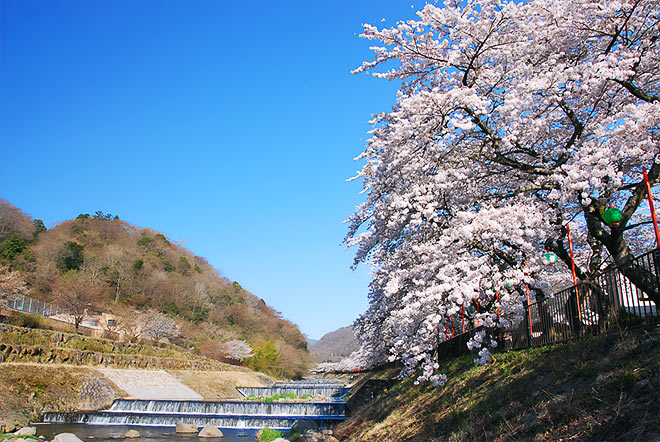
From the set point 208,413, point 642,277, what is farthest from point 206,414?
point 642,277

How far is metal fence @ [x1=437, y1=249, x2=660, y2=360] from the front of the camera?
7.05 m

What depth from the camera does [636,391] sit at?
546cm

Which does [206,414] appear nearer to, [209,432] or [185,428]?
[185,428]

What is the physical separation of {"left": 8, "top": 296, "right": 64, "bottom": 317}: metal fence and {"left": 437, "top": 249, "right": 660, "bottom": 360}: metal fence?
28.3m

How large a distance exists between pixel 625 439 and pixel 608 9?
24.5ft

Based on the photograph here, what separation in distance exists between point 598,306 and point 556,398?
2.14 metres

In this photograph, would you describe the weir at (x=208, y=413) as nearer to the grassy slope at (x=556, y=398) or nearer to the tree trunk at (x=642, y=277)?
the grassy slope at (x=556, y=398)

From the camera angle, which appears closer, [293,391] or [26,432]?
[26,432]

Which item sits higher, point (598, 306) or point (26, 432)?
point (598, 306)

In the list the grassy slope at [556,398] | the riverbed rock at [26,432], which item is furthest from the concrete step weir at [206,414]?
the grassy slope at [556,398]

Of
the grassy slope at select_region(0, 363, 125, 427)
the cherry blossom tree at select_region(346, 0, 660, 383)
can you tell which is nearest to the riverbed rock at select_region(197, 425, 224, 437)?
the grassy slope at select_region(0, 363, 125, 427)

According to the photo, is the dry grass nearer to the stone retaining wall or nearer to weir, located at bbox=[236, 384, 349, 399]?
→ weir, located at bbox=[236, 384, 349, 399]

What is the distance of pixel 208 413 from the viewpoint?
24.1m

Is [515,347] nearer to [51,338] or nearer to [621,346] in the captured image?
[621,346]
